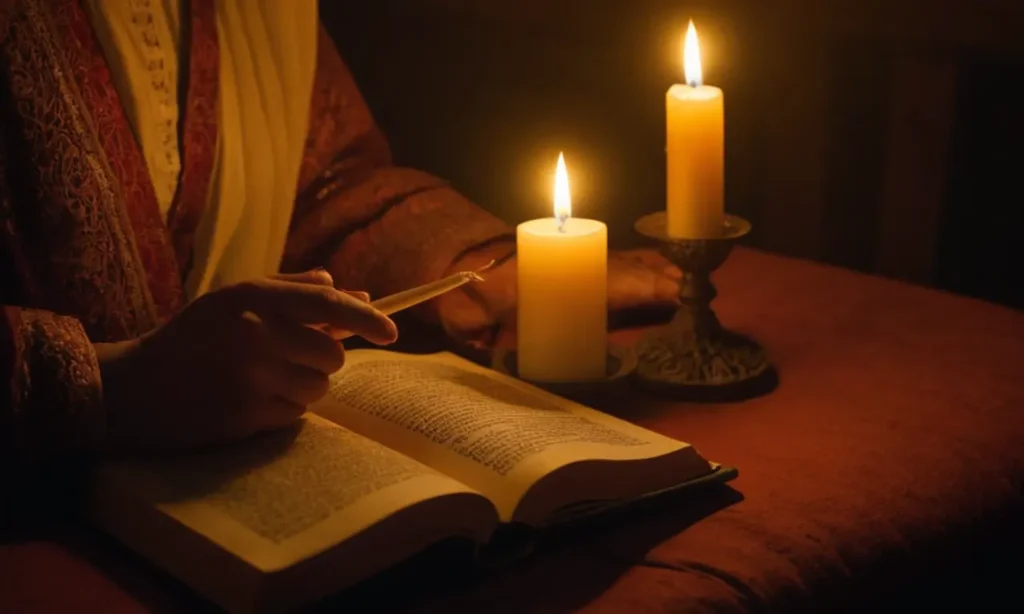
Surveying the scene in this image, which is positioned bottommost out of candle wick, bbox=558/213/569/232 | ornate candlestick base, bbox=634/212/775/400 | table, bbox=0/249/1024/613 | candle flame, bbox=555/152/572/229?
table, bbox=0/249/1024/613

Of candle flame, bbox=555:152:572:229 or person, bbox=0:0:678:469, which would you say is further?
candle flame, bbox=555:152:572:229

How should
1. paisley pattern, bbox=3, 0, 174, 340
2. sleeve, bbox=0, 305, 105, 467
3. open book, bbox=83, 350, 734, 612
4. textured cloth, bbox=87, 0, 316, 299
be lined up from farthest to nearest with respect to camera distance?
textured cloth, bbox=87, 0, 316, 299
paisley pattern, bbox=3, 0, 174, 340
sleeve, bbox=0, 305, 105, 467
open book, bbox=83, 350, 734, 612

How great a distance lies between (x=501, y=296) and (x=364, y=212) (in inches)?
7.4

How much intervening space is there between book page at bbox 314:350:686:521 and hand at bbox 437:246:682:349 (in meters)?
0.18

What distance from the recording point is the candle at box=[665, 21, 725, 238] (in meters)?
1.04

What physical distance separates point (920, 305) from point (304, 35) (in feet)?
2.14

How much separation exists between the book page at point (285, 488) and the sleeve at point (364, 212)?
0.41 meters

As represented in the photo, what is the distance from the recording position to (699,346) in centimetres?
110

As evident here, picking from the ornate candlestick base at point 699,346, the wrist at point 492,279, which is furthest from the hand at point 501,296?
the ornate candlestick base at point 699,346

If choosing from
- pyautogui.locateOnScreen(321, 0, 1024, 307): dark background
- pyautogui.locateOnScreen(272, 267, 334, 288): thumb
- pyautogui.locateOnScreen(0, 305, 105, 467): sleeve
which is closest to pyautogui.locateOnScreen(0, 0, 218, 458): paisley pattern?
pyautogui.locateOnScreen(0, 305, 105, 467): sleeve

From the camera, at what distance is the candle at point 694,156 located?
40.8 inches

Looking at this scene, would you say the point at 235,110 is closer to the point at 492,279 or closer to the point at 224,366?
the point at 492,279

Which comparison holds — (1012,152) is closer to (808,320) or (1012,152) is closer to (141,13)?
(808,320)

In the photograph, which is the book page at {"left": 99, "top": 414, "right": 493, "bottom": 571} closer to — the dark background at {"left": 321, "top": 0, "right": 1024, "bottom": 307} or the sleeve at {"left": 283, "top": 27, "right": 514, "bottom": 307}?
the sleeve at {"left": 283, "top": 27, "right": 514, "bottom": 307}
